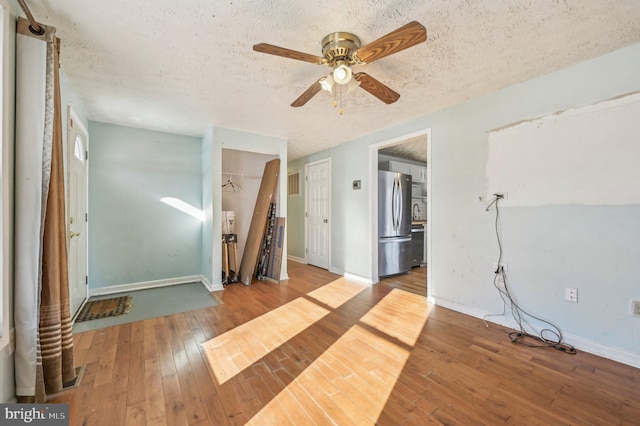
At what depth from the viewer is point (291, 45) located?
197 centimetres

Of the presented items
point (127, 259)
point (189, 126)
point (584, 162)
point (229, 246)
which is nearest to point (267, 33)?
point (189, 126)

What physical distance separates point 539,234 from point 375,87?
6.69 feet

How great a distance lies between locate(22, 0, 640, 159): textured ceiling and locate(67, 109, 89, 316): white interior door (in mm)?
437

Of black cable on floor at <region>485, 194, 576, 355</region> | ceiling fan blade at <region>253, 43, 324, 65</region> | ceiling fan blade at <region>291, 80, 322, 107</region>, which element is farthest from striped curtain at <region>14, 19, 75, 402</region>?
black cable on floor at <region>485, 194, 576, 355</region>

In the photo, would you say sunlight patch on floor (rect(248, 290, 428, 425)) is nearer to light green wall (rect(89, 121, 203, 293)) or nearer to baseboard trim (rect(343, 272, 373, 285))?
baseboard trim (rect(343, 272, 373, 285))

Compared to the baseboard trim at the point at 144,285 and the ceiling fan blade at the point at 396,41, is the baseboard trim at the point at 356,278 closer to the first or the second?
the baseboard trim at the point at 144,285

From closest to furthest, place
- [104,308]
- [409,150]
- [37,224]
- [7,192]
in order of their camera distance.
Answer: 1. [7,192]
2. [37,224]
3. [104,308]
4. [409,150]

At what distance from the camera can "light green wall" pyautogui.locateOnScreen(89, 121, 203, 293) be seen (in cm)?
364

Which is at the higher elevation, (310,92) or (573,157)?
(310,92)

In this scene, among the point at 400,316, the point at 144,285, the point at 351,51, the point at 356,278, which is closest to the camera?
the point at 351,51

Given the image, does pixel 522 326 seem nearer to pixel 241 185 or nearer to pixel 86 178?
pixel 241 185

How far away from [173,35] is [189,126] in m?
2.13

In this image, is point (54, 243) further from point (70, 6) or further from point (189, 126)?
point (189, 126)

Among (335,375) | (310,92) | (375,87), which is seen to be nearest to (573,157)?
(375,87)
